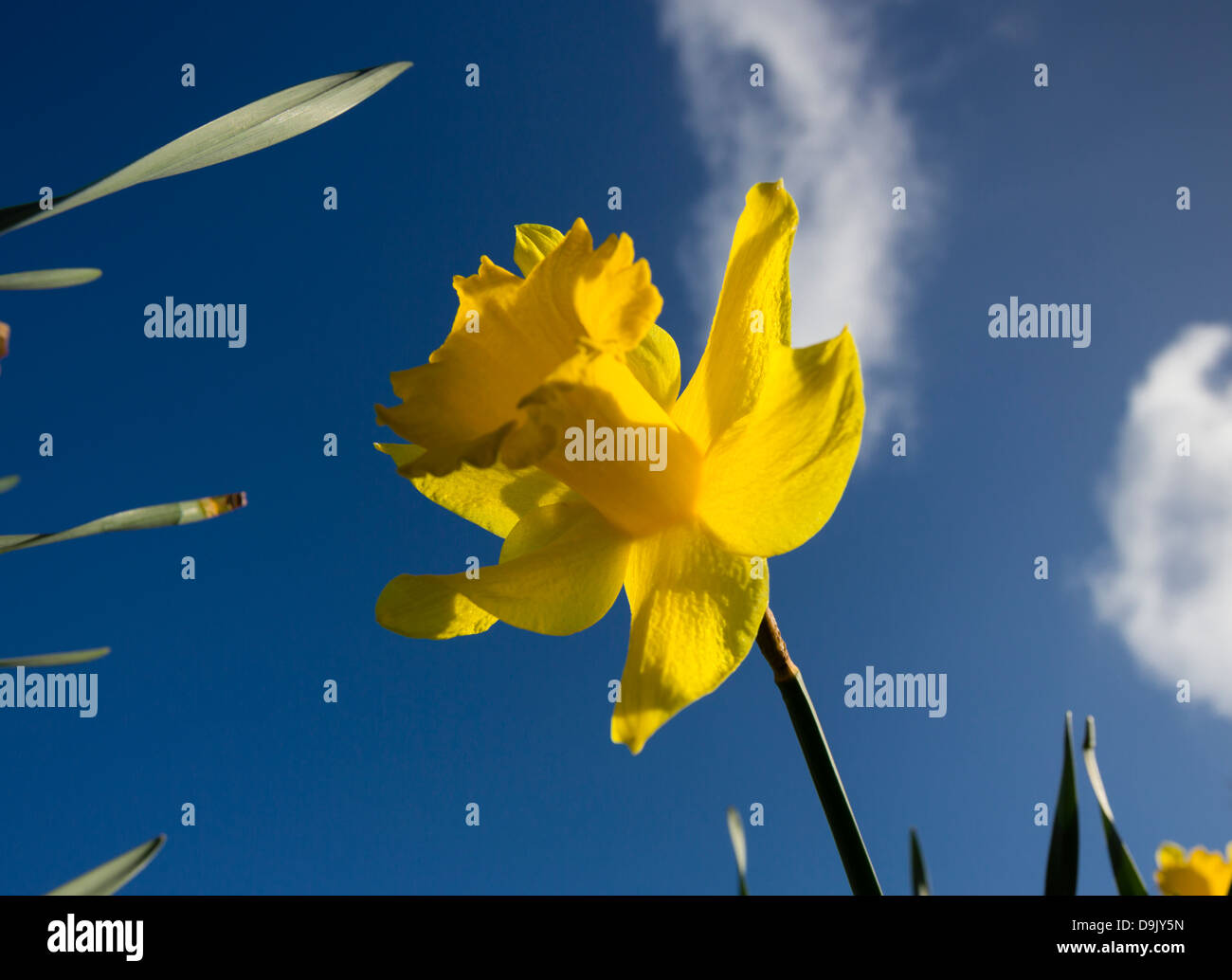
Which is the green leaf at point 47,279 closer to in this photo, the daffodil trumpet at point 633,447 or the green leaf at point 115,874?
the daffodil trumpet at point 633,447

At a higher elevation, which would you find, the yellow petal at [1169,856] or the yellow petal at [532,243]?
the yellow petal at [532,243]

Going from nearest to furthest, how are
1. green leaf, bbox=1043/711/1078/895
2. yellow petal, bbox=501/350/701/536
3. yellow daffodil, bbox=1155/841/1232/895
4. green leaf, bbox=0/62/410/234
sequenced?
green leaf, bbox=0/62/410/234
yellow petal, bbox=501/350/701/536
green leaf, bbox=1043/711/1078/895
yellow daffodil, bbox=1155/841/1232/895

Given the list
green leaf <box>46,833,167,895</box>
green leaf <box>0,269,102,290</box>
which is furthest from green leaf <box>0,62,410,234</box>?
green leaf <box>46,833,167,895</box>

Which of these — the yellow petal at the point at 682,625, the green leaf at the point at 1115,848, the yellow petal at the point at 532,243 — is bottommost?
the green leaf at the point at 1115,848

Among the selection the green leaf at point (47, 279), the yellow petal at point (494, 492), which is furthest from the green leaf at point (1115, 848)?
the green leaf at point (47, 279)

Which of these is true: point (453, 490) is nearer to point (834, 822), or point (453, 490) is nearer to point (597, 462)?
point (597, 462)

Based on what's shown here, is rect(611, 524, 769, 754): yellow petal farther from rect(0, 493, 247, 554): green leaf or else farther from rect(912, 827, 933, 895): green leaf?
rect(912, 827, 933, 895): green leaf
